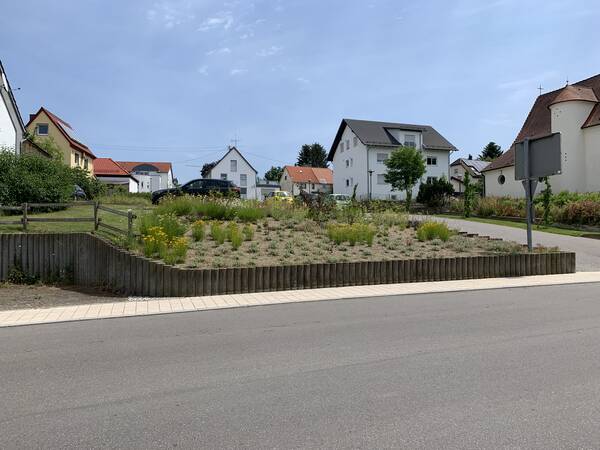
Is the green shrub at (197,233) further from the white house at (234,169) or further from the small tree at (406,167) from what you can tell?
the white house at (234,169)

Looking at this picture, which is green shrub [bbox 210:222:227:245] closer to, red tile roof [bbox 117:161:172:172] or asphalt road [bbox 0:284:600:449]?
asphalt road [bbox 0:284:600:449]

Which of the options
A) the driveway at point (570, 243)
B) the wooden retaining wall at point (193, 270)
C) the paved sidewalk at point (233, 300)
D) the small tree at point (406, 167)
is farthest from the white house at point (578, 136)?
the paved sidewalk at point (233, 300)

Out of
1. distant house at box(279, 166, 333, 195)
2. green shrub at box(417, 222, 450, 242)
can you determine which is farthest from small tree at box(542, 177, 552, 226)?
distant house at box(279, 166, 333, 195)

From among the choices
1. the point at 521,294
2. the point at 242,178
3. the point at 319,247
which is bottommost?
the point at 521,294

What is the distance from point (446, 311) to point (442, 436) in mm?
4712

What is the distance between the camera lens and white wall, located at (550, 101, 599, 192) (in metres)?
35.7

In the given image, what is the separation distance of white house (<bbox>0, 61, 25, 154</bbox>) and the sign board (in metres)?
24.7

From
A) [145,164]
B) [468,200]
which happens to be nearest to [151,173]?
[145,164]

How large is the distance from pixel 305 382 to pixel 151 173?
87.9 metres

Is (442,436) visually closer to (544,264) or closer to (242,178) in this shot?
(544,264)

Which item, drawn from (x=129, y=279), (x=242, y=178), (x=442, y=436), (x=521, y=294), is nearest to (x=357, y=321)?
(x=442, y=436)

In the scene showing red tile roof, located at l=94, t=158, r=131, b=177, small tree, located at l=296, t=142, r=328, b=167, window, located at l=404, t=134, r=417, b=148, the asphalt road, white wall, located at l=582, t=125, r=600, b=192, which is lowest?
the asphalt road

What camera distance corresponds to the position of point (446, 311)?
7.86m

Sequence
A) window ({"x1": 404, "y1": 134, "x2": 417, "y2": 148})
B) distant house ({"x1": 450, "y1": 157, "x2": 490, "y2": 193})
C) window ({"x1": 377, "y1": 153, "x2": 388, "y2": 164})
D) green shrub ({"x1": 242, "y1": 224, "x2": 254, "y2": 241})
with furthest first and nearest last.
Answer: distant house ({"x1": 450, "y1": 157, "x2": 490, "y2": 193}) < window ({"x1": 404, "y1": 134, "x2": 417, "y2": 148}) < window ({"x1": 377, "y1": 153, "x2": 388, "y2": 164}) < green shrub ({"x1": 242, "y1": 224, "x2": 254, "y2": 241})
